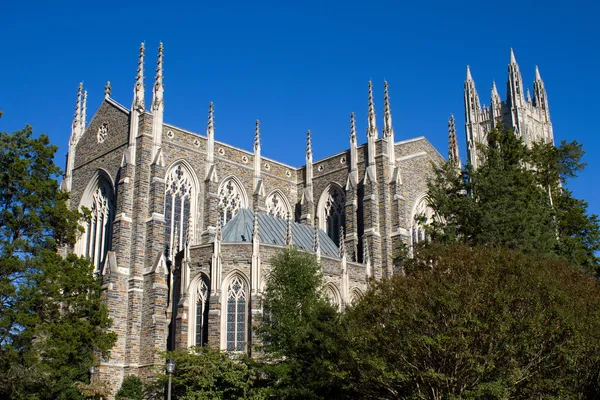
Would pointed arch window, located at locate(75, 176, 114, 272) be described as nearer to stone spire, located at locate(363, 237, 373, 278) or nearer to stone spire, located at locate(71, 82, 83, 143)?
stone spire, located at locate(71, 82, 83, 143)

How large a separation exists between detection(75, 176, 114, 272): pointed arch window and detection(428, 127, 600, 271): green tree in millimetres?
16488

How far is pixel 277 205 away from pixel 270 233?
731cm

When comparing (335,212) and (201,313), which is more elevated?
(335,212)

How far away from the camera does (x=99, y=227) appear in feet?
125

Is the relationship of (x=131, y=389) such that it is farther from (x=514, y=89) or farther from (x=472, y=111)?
(x=472, y=111)

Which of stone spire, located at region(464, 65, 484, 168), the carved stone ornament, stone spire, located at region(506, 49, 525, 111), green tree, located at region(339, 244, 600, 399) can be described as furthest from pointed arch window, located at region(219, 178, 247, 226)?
stone spire, located at region(464, 65, 484, 168)

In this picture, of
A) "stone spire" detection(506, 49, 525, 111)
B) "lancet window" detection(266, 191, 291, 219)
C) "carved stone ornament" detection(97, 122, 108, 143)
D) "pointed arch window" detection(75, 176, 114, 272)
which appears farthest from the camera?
"stone spire" detection(506, 49, 525, 111)

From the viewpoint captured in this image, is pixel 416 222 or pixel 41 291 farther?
pixel 416 222

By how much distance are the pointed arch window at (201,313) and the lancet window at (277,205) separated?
36.4 ft

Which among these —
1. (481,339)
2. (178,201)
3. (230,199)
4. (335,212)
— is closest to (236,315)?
(178,201)

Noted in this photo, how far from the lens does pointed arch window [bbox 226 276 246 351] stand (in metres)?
30.0

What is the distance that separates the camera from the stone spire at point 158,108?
3600cm

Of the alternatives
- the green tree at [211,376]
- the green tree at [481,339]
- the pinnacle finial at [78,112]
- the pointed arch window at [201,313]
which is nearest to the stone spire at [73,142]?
the pinnacle finial at [78,112]

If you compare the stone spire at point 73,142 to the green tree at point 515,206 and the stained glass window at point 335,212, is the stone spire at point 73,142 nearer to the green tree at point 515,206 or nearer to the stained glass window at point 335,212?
the stained glass window at point 335,212
